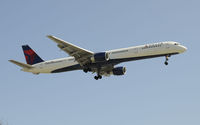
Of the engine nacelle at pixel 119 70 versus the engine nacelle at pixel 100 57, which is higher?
the engine nacelle at pixel 100 57

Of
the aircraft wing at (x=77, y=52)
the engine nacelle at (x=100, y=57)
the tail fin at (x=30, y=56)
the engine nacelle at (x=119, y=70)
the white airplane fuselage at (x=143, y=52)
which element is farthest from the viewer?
the tail fin at (x=30, y=56)

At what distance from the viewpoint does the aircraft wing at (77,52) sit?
193ft

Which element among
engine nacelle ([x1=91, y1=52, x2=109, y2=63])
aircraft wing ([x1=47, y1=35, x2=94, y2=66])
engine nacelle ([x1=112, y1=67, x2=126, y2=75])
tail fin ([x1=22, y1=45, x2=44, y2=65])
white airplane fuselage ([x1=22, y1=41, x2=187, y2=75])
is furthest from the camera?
tail fin ([x1=22, y1=45, x2=44, y2=65])

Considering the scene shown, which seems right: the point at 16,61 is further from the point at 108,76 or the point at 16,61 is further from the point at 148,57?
the point at 148,57

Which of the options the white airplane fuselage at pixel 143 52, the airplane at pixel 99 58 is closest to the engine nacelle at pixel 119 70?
the airplane at pixel 99 58

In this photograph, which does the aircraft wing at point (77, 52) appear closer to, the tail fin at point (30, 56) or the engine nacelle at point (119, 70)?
the engine nacelle at point (119, 70)

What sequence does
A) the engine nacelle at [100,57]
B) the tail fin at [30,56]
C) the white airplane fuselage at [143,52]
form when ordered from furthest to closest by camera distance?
the tail fin at [30,56] → the engine nacelle at [100,57] → the white airplane fuselage at [143,52]

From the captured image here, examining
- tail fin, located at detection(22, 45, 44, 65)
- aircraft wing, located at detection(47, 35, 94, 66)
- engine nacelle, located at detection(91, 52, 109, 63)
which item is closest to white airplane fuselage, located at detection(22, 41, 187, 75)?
engine nacelle, located at detection(91, 52, 109, 63)

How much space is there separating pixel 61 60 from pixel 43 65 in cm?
386

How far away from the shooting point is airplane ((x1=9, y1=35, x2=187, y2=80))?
192 ft

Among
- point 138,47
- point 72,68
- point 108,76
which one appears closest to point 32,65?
point 72,68

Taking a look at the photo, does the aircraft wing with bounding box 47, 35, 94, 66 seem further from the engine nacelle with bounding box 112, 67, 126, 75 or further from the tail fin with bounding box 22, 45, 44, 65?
the tail fin with bounding box 22, 45, 44, 65

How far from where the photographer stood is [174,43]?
194ft

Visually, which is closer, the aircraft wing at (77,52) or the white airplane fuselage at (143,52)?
the white airplane fuselage at (143,52)
